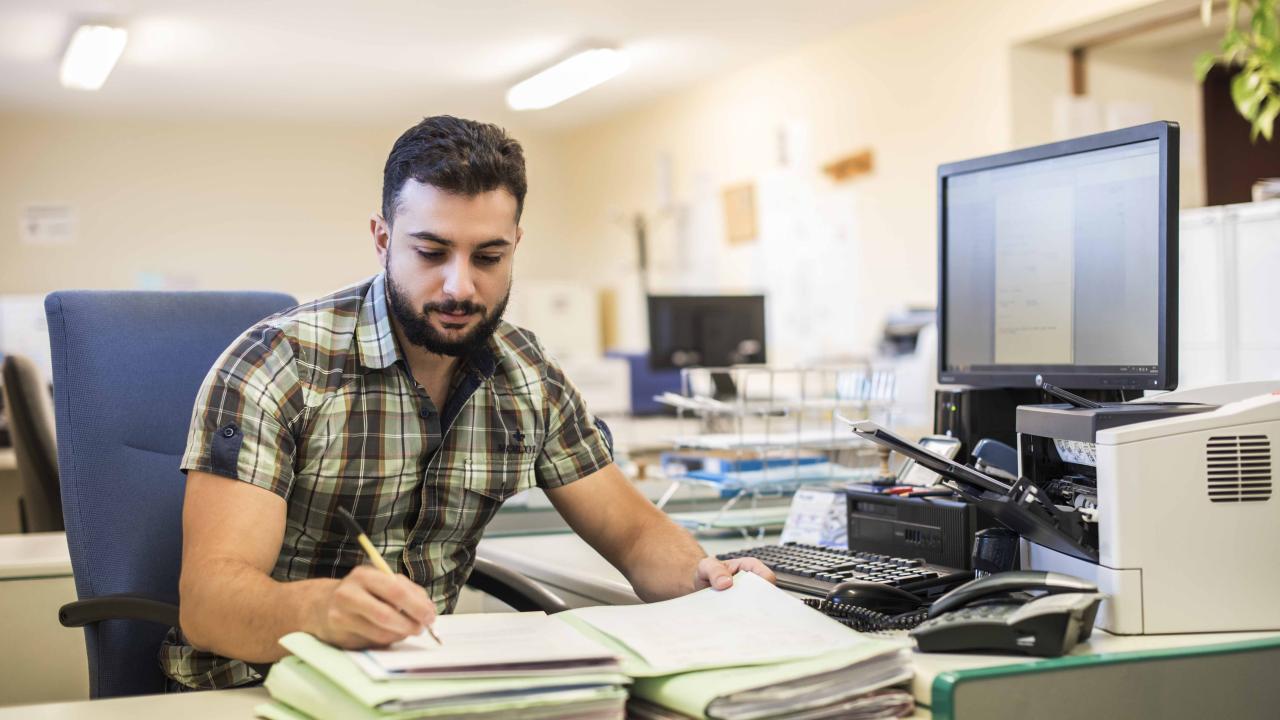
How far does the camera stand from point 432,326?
132 centimetres

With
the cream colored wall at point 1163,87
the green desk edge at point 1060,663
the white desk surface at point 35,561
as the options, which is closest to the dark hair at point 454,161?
the green desk edge at point 1060,663

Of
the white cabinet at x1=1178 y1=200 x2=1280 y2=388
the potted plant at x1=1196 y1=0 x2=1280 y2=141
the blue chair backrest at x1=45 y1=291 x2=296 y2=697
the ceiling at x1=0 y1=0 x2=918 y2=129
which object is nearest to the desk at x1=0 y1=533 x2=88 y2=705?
the blue chair backrest at x1=45 y1=291 x2=296 y2=697

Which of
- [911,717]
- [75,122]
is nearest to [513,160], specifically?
[911,717]

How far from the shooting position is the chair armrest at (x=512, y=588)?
151 centimetres

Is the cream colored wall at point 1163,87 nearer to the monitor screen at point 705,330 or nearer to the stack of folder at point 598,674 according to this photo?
the monitor screen at point 705,330

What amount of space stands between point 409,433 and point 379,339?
0.40ft

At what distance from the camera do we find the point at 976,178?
1.50 m

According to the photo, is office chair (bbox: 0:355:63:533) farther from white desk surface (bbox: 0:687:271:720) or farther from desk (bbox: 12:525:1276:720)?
white desk surface (bbox: 0:687:271:720)

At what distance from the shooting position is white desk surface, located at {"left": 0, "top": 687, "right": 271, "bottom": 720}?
3.14 ft

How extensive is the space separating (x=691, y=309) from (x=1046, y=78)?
201 cm

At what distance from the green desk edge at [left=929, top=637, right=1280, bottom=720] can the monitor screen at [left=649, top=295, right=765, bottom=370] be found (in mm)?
3273

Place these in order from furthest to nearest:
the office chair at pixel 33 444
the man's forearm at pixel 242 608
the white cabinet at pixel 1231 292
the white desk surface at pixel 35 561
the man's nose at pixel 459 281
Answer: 1. the office chair at pixel 33 444
2. the white desk surface at pixel 35 561
3. the white cabinet at pixel 1231 292
4. the man's nose at pixel 459 281
5. the man's forearm at pixel 242 608

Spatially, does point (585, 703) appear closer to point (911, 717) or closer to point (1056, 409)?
point (911, 717)

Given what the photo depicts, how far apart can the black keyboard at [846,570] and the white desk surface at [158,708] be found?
0.58 meters
